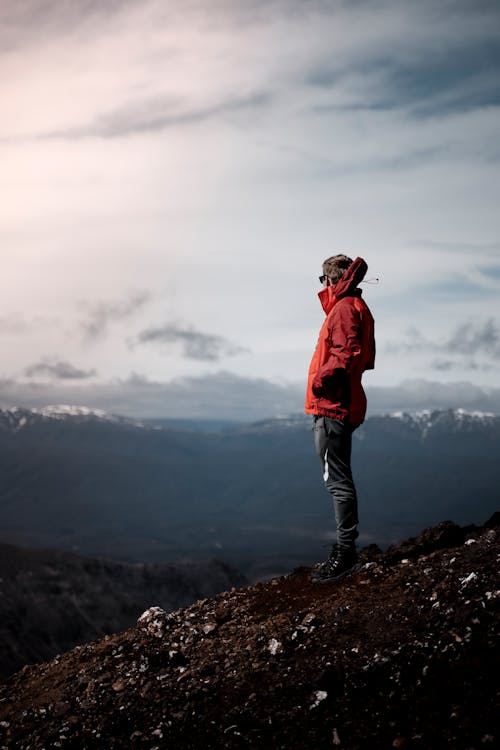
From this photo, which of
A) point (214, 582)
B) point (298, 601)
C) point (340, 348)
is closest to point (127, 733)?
point (298, 601)

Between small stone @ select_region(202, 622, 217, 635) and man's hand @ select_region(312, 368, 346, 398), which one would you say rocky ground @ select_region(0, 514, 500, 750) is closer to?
small stone @ select_region(202, 622, 217, 635)

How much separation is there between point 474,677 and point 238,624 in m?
4.08

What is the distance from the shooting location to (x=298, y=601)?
402 inches

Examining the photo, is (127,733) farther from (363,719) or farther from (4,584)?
(4,584)

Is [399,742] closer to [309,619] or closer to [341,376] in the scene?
[309,619]

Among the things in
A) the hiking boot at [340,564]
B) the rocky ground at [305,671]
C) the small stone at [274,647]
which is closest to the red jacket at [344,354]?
the hiking boot at [340,564]

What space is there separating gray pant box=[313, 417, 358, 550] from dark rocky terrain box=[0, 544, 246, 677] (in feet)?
367

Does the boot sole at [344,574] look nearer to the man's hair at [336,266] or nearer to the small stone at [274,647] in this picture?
the small stone at [274,647]

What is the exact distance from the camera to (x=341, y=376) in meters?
9.73

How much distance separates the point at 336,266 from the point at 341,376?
1.71 m

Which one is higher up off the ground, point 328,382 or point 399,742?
point 328,382

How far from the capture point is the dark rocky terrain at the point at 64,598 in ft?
409

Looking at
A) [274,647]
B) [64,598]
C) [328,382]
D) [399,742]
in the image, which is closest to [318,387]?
[328,382]

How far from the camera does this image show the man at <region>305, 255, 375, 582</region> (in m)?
9.73
